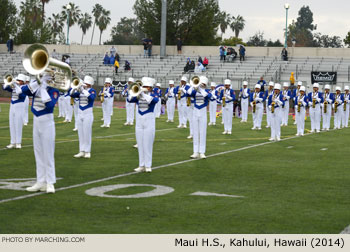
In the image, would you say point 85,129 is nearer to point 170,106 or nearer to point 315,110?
point 315,110

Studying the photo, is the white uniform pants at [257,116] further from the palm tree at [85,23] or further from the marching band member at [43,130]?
the palm tree at [85,23]

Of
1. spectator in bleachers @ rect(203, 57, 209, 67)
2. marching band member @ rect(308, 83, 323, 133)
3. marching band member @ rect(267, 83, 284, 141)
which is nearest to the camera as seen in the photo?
marching band member @ rect(267, 83, 284, 141)

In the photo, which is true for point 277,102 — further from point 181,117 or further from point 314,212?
point 314,212

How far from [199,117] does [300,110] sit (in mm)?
8400

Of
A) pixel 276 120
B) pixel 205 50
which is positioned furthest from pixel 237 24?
pixel 276 120

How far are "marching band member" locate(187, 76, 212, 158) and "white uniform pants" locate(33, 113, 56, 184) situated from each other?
529 cm

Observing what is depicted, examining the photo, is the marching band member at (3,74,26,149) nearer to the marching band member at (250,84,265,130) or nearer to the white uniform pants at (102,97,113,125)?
the white uniform pants at (102,97,113,125)

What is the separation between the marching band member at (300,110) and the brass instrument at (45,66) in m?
12.9

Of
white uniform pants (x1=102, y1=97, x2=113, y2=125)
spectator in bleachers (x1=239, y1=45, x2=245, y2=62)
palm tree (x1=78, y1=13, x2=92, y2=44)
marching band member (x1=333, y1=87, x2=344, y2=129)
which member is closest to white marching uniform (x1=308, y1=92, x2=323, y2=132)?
marching band member (x1=333, y1=87, x2=344, y2=129)

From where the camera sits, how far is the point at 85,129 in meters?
14.4

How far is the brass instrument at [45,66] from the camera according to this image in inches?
374

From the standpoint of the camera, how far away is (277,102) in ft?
63.6

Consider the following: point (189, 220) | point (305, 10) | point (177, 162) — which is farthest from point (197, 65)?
Result: point (305, 10)

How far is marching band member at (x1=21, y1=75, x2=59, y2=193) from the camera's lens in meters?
9.72
